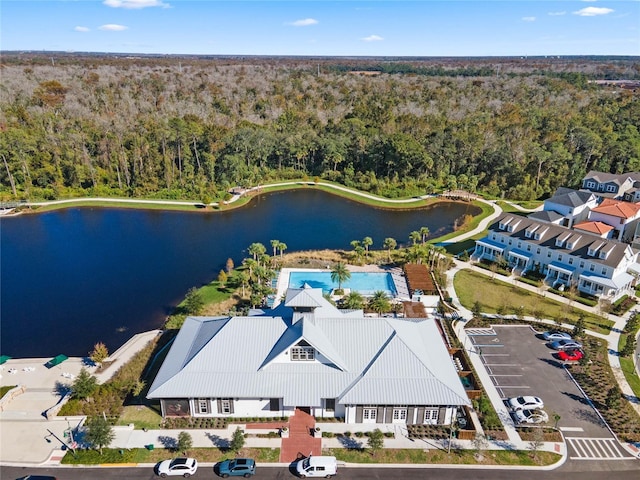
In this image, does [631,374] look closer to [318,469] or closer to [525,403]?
[525,403]

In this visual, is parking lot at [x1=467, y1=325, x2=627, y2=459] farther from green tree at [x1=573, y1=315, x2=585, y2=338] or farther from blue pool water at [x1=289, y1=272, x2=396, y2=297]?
blue pool water at [x1=289, y1=272, x2=396, y2=297]

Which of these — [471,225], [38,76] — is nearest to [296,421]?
[471,225]

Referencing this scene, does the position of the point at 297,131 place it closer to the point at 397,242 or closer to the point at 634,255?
the point at 397,242

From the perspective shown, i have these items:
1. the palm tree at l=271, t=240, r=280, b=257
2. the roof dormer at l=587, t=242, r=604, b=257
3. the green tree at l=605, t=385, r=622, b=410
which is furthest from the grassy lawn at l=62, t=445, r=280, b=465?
the roof dormer at l=587, t=242, r=604, b=257

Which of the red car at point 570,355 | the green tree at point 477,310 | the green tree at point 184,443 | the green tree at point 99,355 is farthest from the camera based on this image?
the green tree at point 477,310

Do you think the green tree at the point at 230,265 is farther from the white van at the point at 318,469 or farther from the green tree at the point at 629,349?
the green tree at the point at 629,349

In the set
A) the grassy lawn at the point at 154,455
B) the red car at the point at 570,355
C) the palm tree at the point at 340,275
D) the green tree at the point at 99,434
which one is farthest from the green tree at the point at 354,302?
the green tree at the point at 99,434

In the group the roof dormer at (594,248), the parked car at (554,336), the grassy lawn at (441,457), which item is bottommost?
the grassy lawn at (441,457)
